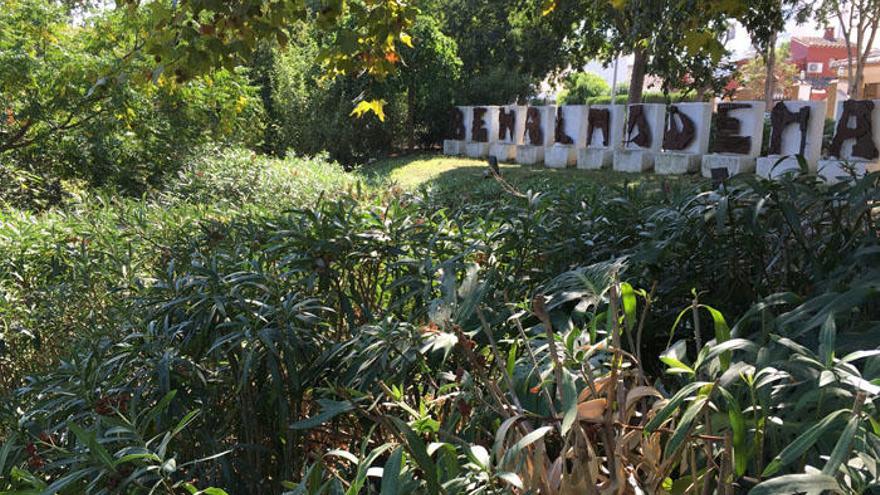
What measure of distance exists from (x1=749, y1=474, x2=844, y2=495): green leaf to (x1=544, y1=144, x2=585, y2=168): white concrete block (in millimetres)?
13944

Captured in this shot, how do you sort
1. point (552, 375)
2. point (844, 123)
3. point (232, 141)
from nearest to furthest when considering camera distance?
point (552, 375) < point (844, 123) < point (232, 141)

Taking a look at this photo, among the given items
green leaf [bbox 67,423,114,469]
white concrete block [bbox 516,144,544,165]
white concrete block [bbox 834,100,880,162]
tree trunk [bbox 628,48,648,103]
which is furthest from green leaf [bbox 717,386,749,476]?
tree trunk [bbox 628,48,648,103]

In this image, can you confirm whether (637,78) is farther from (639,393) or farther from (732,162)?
(639,393)

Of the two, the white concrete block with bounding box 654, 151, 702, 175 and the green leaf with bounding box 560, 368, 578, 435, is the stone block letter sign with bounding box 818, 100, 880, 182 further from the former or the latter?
the green leaf with bounding box 560, 368, 578, 435

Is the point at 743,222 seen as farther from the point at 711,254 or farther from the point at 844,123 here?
the point at 844,123

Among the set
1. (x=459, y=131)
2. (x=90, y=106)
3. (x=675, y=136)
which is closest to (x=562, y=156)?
(x=675, y=136)

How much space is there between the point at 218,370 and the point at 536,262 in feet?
3.55

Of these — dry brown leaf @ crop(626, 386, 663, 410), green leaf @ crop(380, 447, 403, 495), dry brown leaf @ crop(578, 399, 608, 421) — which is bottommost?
green leaf @ crop(380, 447, 403, 495)

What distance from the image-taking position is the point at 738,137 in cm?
1130

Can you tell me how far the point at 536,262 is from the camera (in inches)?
102

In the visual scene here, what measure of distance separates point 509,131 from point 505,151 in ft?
1.44

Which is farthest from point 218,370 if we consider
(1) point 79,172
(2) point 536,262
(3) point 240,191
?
(1) point 79,172

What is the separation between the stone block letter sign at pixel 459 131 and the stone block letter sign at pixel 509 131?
138 cm

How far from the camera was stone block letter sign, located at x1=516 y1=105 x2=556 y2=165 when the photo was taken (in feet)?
50.6
